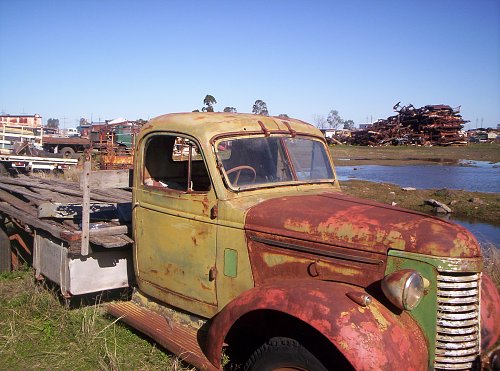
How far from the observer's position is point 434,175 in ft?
66.4

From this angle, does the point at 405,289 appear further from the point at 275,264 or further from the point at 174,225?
the point at 174,225

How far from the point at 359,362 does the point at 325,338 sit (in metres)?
0.27

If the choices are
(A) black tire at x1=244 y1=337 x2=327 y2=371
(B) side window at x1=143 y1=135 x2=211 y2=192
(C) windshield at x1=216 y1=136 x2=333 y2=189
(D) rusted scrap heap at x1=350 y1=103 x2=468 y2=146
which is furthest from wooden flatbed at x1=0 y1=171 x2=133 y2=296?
(D) rusted scrap heap at x1=350 y1=103 x2=468 y2=146

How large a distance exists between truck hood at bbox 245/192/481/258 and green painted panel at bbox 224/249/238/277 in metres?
0.25

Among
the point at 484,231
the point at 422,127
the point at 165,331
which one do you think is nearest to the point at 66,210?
the point at 165,331

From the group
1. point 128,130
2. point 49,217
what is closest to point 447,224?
point 49,217

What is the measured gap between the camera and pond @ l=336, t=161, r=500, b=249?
659 inches

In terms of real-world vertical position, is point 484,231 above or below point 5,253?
below

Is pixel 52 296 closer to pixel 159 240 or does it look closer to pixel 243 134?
pixel 159 240

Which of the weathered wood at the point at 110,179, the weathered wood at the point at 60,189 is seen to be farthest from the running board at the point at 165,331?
the weathered wood at the point at 60,189

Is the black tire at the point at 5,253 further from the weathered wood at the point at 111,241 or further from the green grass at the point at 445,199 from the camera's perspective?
the green grass at the point at 445,199

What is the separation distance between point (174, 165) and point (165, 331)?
1536 millimetres

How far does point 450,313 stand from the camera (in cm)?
266

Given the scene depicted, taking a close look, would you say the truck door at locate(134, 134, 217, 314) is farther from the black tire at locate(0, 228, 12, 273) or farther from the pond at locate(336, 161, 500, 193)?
the pond at locate(336, 161, 500, 193)
